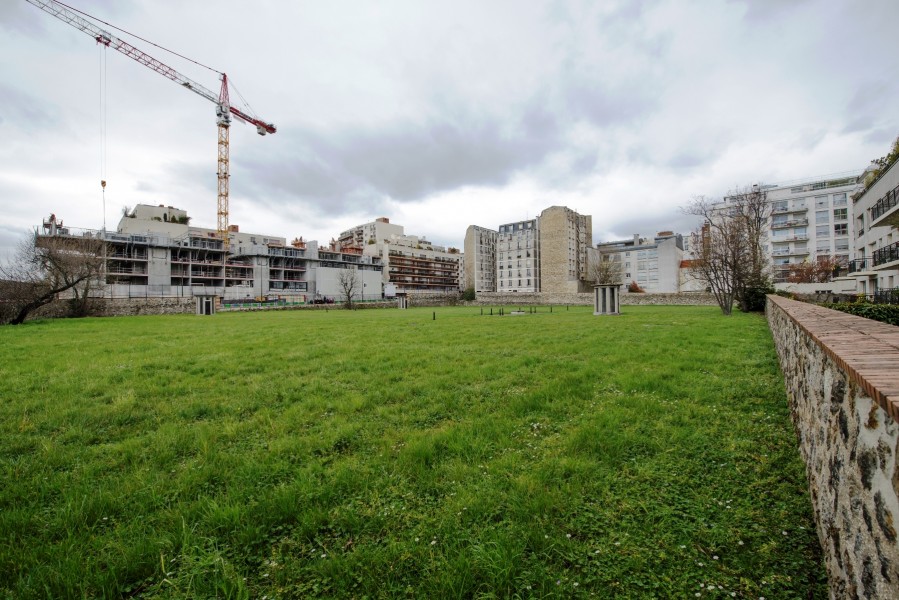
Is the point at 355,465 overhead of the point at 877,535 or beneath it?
beneath

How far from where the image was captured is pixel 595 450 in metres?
4.38

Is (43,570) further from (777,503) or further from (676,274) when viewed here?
(676,274)

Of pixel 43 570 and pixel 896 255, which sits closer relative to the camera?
pixel 43 570

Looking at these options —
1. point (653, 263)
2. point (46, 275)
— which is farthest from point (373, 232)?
point (46, 275)

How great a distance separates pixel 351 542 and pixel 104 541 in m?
1.93

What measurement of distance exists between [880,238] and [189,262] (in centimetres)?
9770

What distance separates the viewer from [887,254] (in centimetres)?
2991

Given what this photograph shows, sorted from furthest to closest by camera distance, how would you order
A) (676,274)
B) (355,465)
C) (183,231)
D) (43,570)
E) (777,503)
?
(676,274) < (183,231) < (355,465) < (777,503) < (43,570)

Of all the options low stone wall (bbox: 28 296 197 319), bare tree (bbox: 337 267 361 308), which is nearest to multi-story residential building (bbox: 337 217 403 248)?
bare tree (bbox: 337 267 361 308)

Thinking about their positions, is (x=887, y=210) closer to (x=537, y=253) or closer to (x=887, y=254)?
(x=887, y=254)

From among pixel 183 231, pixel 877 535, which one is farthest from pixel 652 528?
pixel 183 231

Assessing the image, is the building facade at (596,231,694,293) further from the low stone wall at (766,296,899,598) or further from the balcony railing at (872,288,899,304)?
the low stone wall at (766,296,899,598)

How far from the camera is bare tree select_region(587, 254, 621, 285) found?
93.4 m

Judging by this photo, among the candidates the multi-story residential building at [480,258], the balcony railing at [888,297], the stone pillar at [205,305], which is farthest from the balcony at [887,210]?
the multi-story residential building at [480,258]
